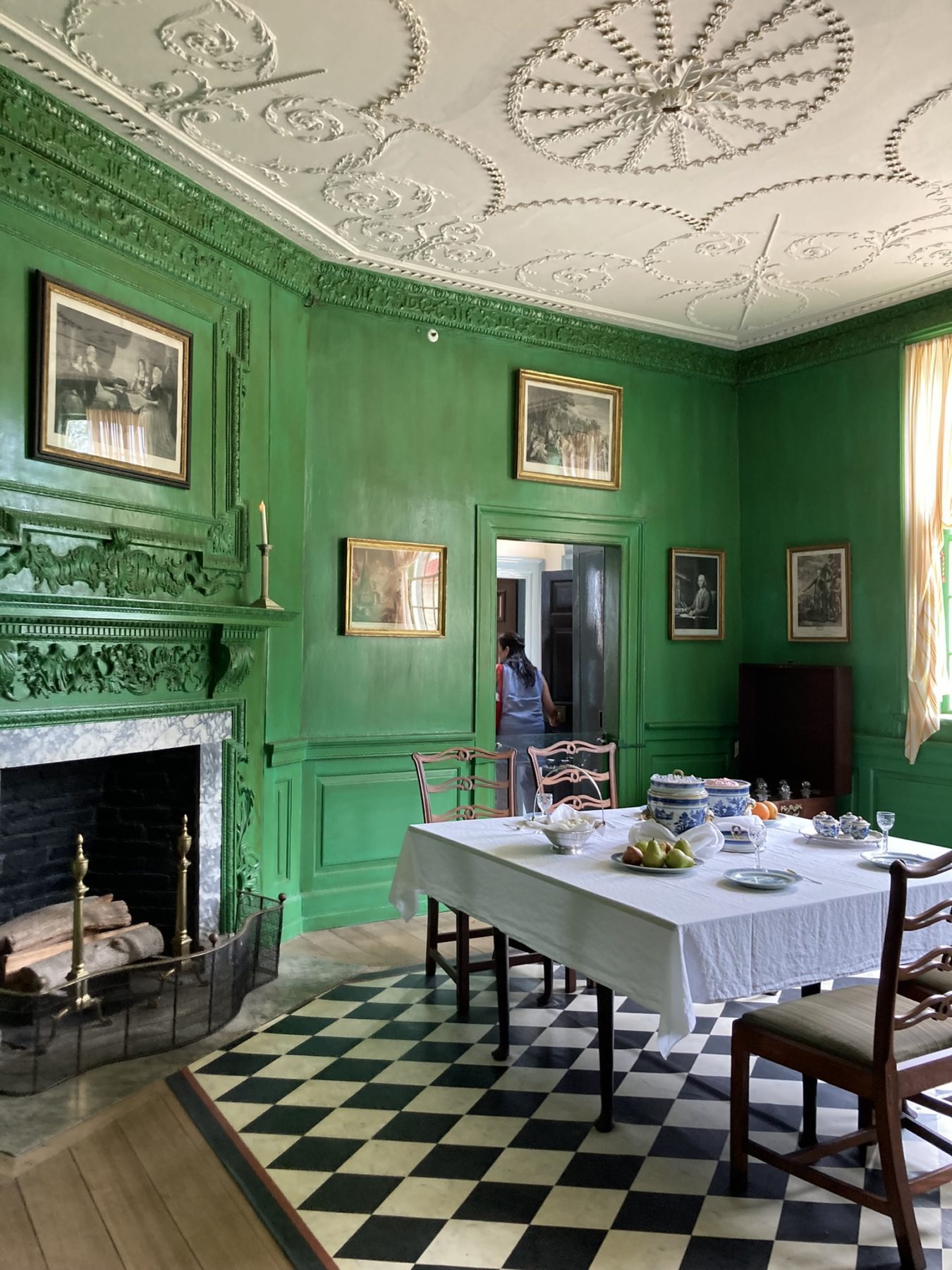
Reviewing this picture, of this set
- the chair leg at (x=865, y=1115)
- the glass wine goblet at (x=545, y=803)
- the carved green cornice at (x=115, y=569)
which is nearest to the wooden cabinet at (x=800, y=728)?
the glass wine goblet at (x=545, y=803)

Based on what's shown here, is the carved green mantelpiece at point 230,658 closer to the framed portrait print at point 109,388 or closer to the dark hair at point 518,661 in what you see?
the framed portrait print at point 109,388

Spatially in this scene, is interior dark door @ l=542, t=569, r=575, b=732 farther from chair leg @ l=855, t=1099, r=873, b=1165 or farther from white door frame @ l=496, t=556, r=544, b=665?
chair leg @ l=855, t=1099, r=873, b=1165

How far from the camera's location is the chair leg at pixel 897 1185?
7.80 ft

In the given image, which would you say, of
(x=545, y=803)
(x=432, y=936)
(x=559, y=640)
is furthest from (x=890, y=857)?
(x=559, y=640)

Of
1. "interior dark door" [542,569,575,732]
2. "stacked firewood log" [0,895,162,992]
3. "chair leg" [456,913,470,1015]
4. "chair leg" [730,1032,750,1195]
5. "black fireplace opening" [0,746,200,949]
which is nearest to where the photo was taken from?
"chair leg" [730,1032,750,1195]

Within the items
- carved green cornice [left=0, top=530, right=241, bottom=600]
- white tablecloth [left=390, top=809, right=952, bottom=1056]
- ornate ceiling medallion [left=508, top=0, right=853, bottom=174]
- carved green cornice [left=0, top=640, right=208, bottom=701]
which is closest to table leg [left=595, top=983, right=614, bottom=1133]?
white tablecloth [left=390, top=809, right=952, bottom=1056]

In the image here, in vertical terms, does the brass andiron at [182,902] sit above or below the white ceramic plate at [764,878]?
below

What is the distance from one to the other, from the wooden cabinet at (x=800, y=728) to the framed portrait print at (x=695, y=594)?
1.23 ft

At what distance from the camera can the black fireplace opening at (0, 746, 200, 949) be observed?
4402 millimetres

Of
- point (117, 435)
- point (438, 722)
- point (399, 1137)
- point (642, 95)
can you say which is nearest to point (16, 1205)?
point (399, 1137)

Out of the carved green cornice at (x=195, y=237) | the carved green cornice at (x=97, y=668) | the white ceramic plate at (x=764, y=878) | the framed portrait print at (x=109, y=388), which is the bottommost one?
the white ceramic plate at (x=764, y=878)

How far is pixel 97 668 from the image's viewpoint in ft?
12.9

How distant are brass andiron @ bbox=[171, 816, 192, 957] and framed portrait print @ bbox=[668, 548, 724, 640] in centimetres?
352

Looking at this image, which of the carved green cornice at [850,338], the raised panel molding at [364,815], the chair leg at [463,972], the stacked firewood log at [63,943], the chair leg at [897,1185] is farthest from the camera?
the carved green cornice at [850,338]
